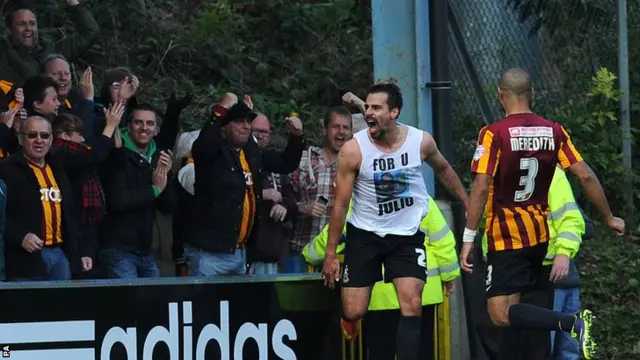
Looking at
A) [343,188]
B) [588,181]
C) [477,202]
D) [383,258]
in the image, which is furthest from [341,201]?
[588,181]

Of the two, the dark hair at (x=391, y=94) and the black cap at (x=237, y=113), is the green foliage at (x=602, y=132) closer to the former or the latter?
the black cap at (x=237, y=113)

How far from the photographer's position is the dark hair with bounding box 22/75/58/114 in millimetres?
10484

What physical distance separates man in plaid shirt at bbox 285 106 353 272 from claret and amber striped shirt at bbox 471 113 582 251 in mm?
1971

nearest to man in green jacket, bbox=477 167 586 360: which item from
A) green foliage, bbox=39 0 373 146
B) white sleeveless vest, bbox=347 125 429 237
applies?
white sleeveless vest, bbox=347 125 429 237

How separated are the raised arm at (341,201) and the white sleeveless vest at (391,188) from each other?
59 millimetres

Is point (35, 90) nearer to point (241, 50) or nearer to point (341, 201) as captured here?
point (341, 201)

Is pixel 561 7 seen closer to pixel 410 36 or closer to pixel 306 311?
pixel 410 36

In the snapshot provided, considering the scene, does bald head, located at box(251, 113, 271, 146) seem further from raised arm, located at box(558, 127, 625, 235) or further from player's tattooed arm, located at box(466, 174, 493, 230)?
raised arm, located at box(558, 127, 625, 235)

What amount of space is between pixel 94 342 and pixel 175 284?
71 centimetres

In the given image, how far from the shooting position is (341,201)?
388 inches

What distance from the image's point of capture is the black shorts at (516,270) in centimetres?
982

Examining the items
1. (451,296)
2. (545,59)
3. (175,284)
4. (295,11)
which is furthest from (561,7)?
(175,284)

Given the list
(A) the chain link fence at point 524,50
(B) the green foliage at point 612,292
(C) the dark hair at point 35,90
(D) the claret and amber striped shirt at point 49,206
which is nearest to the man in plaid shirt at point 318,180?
(A) the chain link fence at point 524,50

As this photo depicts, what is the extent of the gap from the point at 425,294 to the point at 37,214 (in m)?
2.85
